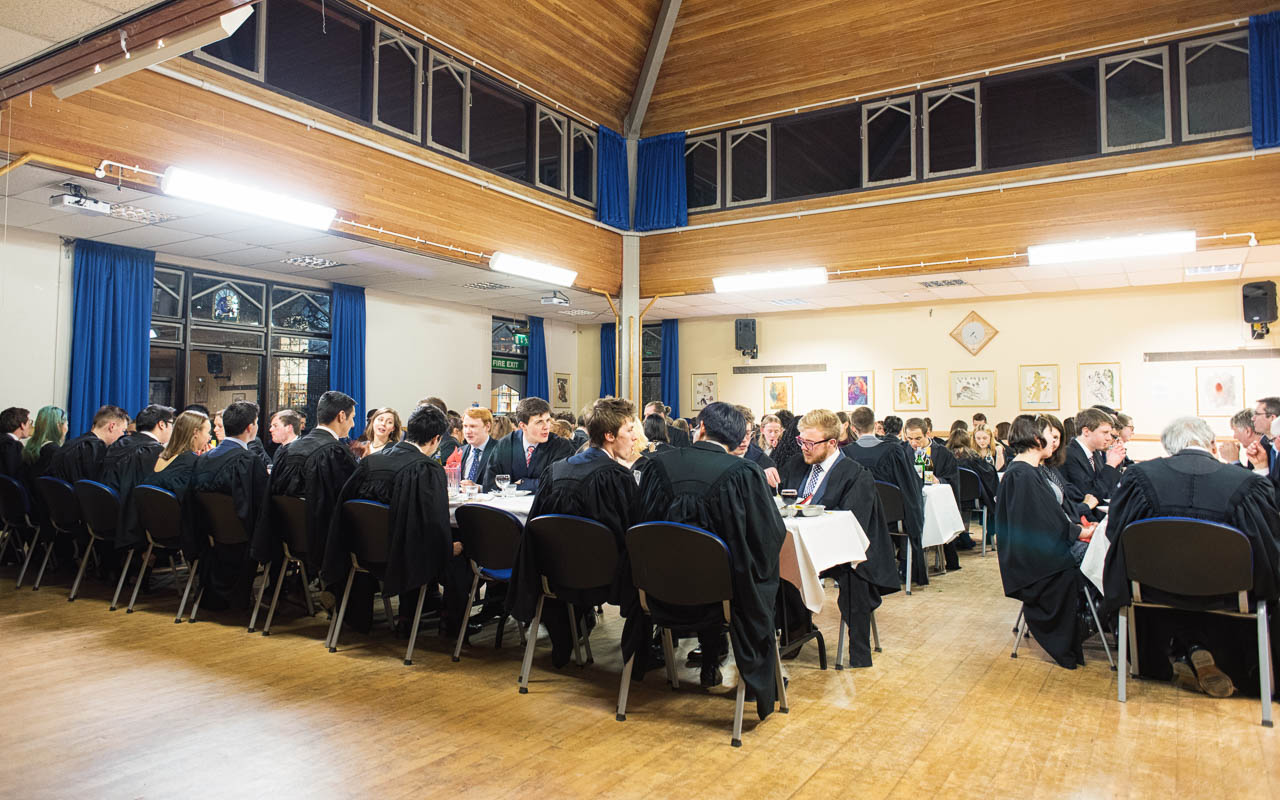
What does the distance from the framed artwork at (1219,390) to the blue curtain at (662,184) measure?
7.12 meters

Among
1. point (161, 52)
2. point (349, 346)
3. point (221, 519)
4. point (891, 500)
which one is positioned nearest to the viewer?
point (161, 52)

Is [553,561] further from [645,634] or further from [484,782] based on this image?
[484,782]

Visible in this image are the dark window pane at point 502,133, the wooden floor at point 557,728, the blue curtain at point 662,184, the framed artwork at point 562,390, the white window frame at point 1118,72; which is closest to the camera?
the wooden floor at point 557,728

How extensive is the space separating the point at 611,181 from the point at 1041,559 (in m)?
8.62

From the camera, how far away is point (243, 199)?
7035mm

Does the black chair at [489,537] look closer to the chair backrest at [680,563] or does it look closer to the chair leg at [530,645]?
the chair leg at [530,645]

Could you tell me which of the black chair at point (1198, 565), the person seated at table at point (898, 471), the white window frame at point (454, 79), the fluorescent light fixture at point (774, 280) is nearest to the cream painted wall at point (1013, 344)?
the fluorescent light fixture at point (774, 280)

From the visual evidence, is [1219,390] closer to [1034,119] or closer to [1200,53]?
[1200,53]

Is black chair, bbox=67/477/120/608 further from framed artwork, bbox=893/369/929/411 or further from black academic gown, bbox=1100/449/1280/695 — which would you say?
framed artwork, bbox=893/369/929/411

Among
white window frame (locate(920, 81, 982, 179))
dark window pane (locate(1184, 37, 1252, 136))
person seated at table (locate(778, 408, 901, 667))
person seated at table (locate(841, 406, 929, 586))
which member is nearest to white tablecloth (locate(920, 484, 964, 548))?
person seated at table (locate(841, 406, 929, 586))

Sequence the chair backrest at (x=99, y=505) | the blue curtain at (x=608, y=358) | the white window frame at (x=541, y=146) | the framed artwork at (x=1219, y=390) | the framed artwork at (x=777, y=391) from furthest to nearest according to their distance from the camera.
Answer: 1. the blue curtain at (x=608, y=358)
2. the framed artwork at (x=777, y=391)
3. the white window frame at (x=541, y=146)
4. the framed artwork at (x=1219, y=390)
5. the chair backrest at (x=99, y=505)

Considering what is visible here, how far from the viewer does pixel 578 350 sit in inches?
622

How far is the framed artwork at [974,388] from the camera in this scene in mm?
12031

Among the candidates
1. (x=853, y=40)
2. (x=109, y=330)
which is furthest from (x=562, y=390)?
(x=109, y=330)
